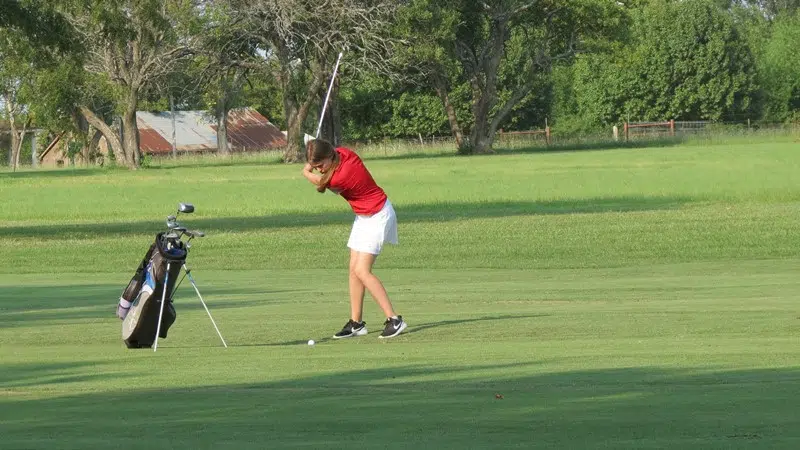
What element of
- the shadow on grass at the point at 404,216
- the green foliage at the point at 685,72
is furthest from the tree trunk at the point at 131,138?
the green foliage at the point at 685,72

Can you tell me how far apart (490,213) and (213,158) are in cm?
6577

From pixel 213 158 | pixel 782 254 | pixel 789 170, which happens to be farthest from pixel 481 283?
pixel 213 158

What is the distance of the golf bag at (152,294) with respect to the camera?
37.8 feet

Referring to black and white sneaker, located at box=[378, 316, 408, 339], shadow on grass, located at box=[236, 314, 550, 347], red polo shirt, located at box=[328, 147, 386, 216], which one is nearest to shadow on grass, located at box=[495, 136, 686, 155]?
shadow on grass, located at box=[236, 314, 550, 347]

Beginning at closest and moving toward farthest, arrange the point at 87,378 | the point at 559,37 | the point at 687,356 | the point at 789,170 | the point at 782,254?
1. the point at 87,378
2. the point at 687,356
3. the point at 782,254
4. the point at 789,170
5. the point at 559,37

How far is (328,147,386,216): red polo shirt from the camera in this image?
12.7 metres

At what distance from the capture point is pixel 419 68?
85125mm

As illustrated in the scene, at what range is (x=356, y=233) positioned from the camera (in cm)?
1306

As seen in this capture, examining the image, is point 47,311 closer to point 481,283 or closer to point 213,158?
point 481,283

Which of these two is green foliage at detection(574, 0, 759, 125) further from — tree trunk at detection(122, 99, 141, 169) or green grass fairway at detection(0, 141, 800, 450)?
green grass fairway at detection(0, 141, 800, 450)

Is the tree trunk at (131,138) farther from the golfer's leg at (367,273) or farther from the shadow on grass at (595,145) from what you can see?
the golfer's leg at (367,273)

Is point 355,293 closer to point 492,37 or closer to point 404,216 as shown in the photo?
point 404,216

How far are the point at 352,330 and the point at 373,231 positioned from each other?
35.8 inches

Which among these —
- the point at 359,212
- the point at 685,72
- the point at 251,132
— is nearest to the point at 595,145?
the point at 685,72
